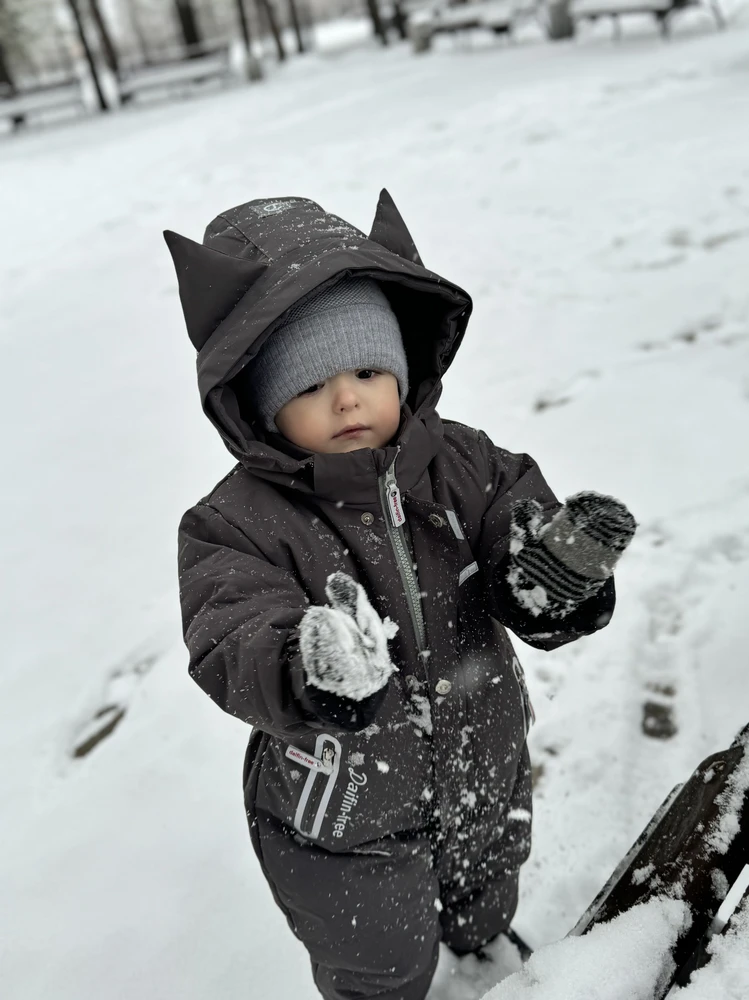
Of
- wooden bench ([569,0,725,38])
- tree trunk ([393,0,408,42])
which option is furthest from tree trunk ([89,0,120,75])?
wooden bench ([569,0,725,38])

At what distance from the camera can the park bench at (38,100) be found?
54.6 feet

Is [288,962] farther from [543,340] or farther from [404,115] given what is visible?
[404,115]

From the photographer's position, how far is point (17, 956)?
195cm

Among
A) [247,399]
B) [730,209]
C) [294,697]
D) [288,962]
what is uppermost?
[247,399]

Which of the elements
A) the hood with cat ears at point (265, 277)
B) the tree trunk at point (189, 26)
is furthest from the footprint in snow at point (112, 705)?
the tree trunk at point (189, 26)

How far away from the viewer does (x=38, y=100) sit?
679 inches

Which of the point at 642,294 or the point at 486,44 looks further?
the point at 486,44

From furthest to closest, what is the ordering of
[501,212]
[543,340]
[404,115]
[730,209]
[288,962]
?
[404,115]
[501,212]
[730,209]
[543,340]
[288,962]

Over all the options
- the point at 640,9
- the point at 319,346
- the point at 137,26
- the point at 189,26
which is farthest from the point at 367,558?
the point at 137,26

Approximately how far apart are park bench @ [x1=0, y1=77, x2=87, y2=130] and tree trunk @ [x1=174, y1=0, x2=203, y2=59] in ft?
9.22

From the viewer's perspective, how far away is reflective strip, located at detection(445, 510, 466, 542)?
149cm

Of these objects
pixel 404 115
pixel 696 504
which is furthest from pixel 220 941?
pixel 404 115

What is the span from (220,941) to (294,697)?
114 centimetres

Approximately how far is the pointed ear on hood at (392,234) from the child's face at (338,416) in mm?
283
